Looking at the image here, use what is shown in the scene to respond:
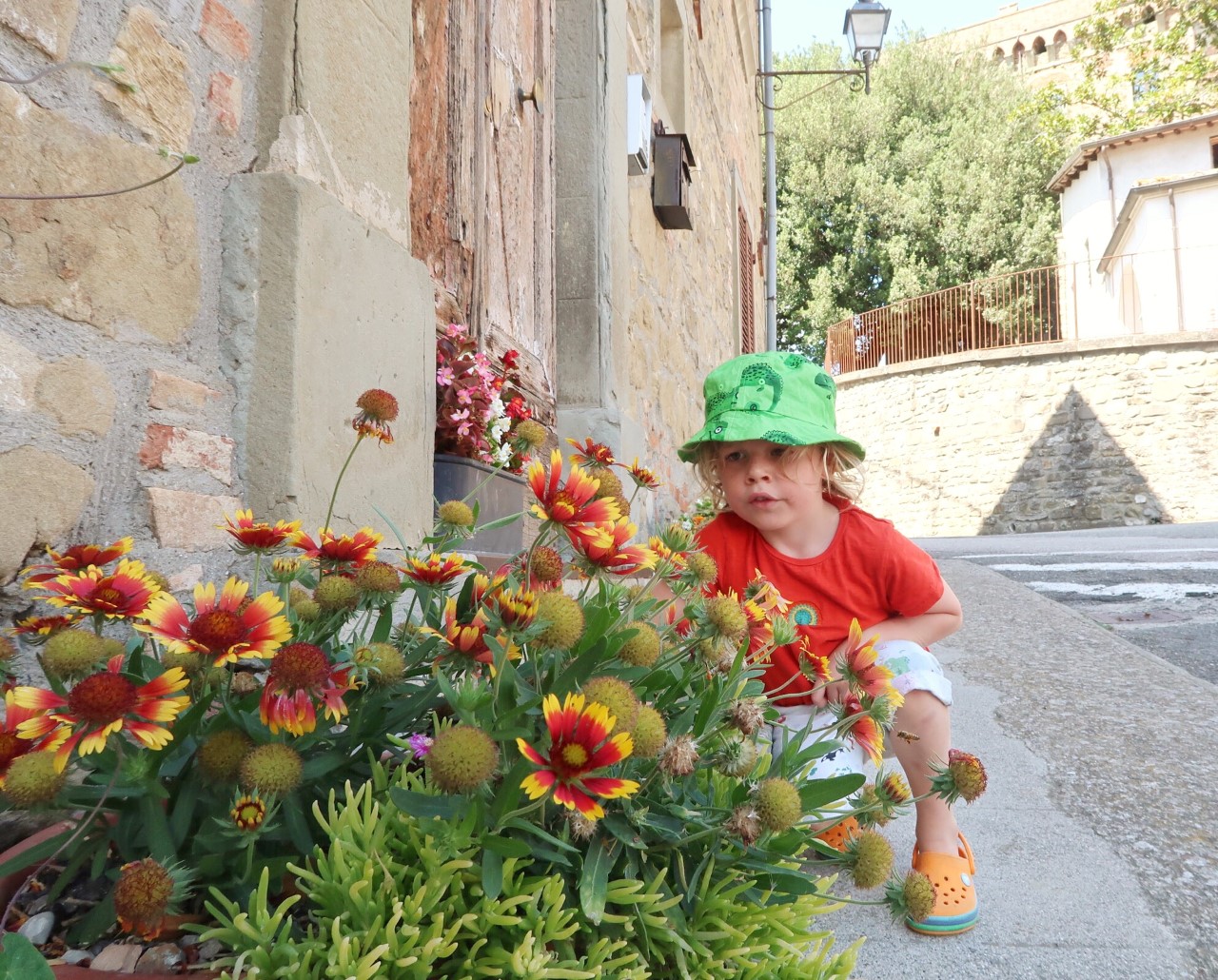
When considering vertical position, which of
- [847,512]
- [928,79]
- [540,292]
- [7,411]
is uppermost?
[928,79]

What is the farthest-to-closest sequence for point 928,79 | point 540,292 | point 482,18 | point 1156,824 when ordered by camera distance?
point 928,79
point 540,292
point 482,18
point 1156,824

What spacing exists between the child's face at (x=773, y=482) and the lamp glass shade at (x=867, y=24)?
10.2m

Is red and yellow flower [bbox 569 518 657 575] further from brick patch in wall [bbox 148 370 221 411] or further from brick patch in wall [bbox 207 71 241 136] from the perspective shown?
brick patch in wall [bbox 207 71 241 136]

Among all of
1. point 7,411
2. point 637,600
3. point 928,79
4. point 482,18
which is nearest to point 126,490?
point 7,411

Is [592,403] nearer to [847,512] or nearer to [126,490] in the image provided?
[847,512]

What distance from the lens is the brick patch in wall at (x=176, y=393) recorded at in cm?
155

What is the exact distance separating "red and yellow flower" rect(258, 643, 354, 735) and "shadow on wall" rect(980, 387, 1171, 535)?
16.5 m

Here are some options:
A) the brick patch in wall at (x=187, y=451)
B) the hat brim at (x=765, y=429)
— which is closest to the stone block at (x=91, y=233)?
the brick patch in wall at (x=187, y=451)

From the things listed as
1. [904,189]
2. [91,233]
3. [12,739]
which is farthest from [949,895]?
[904,189]

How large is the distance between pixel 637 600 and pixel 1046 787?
4.30 ft

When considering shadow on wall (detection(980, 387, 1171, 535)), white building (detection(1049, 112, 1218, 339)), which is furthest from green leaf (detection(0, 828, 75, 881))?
white building (detection(1049, 112, 1218, 339))

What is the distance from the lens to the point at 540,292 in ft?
12.2

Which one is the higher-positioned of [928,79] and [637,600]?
[928,79]

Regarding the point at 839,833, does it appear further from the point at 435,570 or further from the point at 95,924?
the point at 95,924
